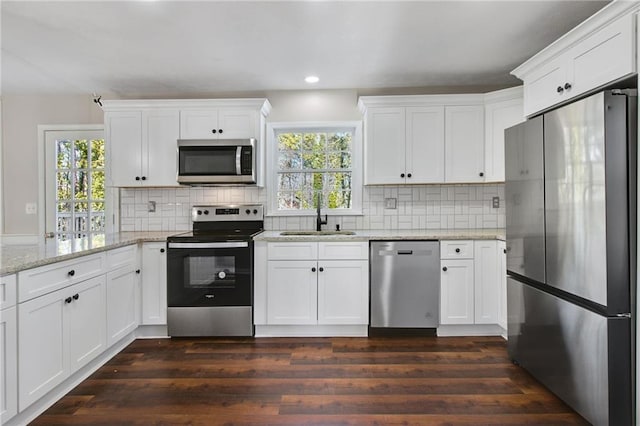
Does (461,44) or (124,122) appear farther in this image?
(124,122)

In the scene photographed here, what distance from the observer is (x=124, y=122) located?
11.3 feet

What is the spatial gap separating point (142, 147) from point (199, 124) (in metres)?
0.59

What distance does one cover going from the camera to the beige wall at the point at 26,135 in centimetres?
379

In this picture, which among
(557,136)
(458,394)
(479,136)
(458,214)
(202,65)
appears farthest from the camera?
(458,214)

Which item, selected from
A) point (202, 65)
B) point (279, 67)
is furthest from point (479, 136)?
point (202, 65)

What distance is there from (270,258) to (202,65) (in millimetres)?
1721

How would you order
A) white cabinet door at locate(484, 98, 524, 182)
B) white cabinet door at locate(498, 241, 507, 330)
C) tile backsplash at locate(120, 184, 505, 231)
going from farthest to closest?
tile backsplash at locate(120, 184, 505, 231)
white cabinet door at locate(484, 98, 524, 182)
white cabinet door at locate(498, 241, 507, 330)

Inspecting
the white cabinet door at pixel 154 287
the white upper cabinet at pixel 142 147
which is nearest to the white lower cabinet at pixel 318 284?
the white cabinet door at pixel 154 287

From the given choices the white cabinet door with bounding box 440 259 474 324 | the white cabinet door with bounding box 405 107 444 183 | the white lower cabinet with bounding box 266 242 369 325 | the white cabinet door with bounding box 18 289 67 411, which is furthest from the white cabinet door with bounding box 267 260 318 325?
the white cabinet door with bounding box 18 289 67 411

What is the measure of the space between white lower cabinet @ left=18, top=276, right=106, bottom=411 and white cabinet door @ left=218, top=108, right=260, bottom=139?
165 centimetres

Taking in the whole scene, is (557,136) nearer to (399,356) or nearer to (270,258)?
(399,356)

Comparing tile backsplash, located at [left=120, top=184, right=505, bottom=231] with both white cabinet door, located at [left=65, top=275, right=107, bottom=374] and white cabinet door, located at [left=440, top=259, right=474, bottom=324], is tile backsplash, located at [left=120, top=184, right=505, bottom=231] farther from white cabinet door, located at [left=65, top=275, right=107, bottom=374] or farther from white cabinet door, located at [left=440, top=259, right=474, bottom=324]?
white cabinet door, located at [left=65, top=275, right=107, bottom=374]

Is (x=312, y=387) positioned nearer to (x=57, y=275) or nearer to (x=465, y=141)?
(x=57, y=275)

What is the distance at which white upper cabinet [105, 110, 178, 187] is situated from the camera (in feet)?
11.3
